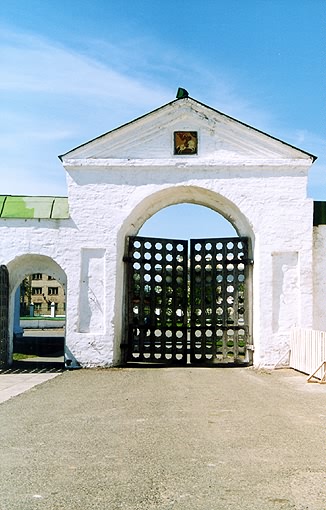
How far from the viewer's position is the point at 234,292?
15.6 m

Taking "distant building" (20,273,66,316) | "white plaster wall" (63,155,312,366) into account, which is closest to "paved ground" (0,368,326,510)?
"white plaster wall" (63,155,312,366)

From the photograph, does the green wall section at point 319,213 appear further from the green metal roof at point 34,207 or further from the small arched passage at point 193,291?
the green metal roof at point 34,207

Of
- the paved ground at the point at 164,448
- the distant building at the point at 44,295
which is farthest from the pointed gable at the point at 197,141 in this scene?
the distant building at the point at 44,295

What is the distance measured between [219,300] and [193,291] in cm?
70

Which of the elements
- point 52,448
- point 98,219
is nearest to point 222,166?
point 98,219

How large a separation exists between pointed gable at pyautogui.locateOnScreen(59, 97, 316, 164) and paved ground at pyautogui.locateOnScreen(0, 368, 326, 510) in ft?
20.6

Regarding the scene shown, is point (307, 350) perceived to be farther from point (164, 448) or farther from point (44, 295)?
point (44, 295)

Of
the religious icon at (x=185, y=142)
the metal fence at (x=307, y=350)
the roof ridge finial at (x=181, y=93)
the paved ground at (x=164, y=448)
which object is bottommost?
the paved ground at (x=164, y=448)

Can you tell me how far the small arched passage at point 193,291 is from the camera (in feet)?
50.5

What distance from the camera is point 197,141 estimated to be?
14977 millimetres

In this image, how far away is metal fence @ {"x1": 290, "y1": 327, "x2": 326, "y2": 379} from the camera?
12.3 meters

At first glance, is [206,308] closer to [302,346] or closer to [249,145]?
[302,346]

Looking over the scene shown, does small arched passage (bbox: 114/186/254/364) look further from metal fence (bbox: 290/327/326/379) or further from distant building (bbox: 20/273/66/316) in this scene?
distant building (bbox: 20/273/66/316)

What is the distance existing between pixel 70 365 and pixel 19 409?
235 inches
